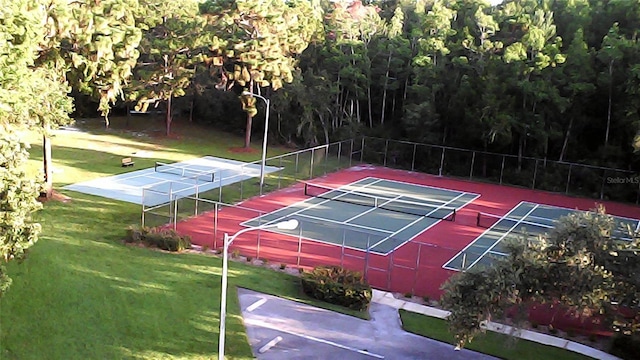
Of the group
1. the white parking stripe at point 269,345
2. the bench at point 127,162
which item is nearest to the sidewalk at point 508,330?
the white parking stripe at point 269,345

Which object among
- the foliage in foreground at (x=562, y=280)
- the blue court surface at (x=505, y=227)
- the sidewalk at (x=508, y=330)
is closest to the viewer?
the foliage in foreground at (x=562, y=280)

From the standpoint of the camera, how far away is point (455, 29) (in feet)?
169

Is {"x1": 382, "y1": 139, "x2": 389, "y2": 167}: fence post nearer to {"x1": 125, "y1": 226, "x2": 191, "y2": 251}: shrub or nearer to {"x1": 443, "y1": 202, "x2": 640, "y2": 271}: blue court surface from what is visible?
{"x1": 443, "y1": 202, "x2": 640, "y2": 271}: blue court surface

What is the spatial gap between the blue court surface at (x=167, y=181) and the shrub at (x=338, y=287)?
10329mm

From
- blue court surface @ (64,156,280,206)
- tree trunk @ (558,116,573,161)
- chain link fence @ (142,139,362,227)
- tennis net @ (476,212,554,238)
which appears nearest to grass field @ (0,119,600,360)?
chain link fence @ (142,139,362,227)

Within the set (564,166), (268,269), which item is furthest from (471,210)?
(268,269)

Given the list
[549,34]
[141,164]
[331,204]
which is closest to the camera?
[331,204]

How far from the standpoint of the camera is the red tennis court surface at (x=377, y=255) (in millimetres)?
23453

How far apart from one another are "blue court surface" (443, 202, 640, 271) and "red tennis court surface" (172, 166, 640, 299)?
18.7 inches

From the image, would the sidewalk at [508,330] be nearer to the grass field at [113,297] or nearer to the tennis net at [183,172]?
the grass field at [113,297]

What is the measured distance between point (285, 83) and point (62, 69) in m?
24.5

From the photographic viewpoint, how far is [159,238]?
24.2 metres

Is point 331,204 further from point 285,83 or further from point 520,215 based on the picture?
point 285,83

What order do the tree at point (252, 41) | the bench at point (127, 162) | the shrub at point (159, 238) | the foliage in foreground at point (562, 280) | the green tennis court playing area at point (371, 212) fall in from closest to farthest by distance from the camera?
the foliage in foreground at point (562, 280)
the shrub at point (159, 238)
the green tennis court playing area at point (371, 212)
the bench at point (127, 162)
the tree at point (252, 41)
